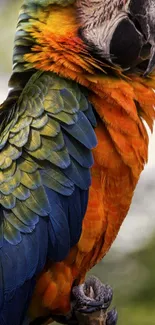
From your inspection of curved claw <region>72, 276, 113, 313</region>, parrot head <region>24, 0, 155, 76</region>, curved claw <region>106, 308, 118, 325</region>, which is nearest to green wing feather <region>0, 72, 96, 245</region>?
parrot head <region>24, 0, 155, 76</region>

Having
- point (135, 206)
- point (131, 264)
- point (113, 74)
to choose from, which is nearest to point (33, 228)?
Answer: point (113, 74)

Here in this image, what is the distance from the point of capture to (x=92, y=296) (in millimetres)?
3914

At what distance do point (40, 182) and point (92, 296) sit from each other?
0.55 metres

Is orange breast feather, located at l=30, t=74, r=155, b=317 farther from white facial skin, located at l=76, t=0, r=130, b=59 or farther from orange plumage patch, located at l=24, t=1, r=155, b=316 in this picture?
white facial skin, located at l=76, t=0, r=130, b=59

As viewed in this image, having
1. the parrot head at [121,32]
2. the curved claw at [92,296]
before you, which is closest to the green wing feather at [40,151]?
the parrot head at [121,32]

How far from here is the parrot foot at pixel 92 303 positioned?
152 inches

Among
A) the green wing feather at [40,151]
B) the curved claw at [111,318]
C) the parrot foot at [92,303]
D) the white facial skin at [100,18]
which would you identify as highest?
the white facial skin at [100,18]

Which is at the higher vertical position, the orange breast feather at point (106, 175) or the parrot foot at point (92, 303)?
the orange breast feather at point (106, 175)

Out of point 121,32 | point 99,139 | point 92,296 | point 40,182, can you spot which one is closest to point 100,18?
point 121,32

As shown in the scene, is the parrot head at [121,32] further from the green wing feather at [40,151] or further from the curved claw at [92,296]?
the curved claw at [92,296]

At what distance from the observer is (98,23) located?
414cm

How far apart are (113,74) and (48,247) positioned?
819 millimetres

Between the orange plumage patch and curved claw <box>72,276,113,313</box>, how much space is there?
2.5 inches

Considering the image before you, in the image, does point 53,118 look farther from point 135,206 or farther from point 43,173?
point 135,206
